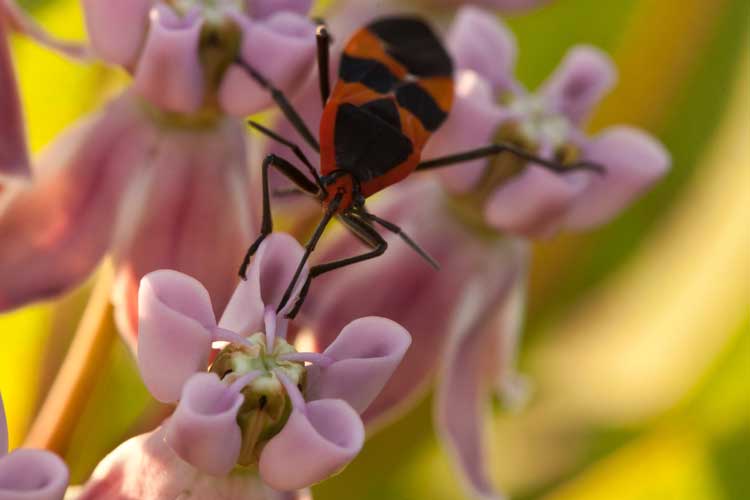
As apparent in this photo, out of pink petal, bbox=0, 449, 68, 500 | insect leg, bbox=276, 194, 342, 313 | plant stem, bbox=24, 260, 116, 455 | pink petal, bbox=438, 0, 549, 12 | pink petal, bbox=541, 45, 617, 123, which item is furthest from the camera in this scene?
pink petal, bbox=438, 0, 549, 12

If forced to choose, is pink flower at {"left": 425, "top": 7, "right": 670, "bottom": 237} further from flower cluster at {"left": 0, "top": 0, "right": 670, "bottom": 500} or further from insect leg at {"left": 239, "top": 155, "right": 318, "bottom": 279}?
insect leg at {"left": 239, "top": 155, "right": 318, "bottom": 279}

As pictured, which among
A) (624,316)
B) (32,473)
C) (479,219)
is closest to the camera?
(32,473)

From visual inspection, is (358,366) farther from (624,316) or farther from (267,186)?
(624,316)

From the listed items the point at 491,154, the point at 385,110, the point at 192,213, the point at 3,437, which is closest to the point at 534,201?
the point at 491,154

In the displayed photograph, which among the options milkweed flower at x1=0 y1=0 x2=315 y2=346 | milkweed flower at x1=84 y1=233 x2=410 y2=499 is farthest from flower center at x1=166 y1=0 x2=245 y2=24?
milkweed flower at x1=84 y1=233 x2=410 y2=499

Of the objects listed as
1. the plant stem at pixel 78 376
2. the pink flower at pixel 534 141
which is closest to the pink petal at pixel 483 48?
the pink flower at pixel 534 141

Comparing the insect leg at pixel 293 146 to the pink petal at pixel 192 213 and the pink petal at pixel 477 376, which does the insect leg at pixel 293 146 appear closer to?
the pink petal at pixel 192 213

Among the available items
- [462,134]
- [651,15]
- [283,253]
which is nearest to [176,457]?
[283,253]
